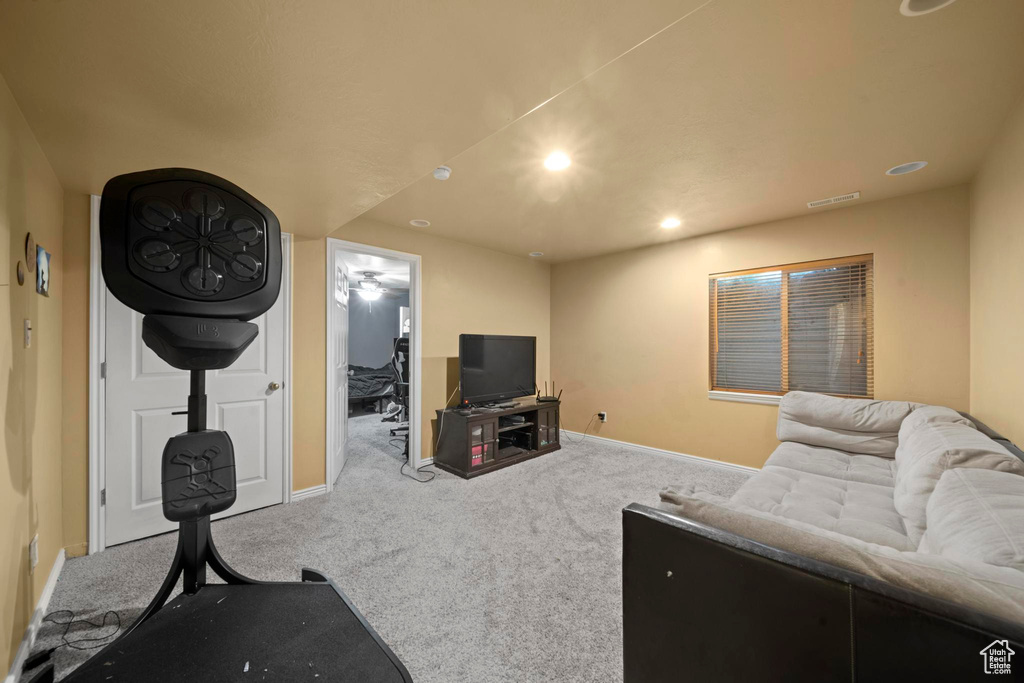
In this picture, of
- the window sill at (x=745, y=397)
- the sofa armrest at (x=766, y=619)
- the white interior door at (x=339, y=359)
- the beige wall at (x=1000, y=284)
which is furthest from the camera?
the window sill at (x=745, y=397)

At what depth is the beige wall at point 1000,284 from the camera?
5.95ft

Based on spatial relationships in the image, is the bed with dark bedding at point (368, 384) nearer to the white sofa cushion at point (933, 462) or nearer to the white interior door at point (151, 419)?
the white interior door at point (151, 419)

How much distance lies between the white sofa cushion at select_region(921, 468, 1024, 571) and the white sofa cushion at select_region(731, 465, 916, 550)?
29 centimetres

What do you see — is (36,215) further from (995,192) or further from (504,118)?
(995,192)

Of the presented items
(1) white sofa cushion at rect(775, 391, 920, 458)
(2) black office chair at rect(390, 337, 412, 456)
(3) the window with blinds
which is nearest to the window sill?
(3) the window with blinds

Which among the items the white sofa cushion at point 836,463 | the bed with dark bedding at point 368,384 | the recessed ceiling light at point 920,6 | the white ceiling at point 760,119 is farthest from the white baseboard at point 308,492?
the recessed ceiling light at point 920,6

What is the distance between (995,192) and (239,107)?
3.65 meters

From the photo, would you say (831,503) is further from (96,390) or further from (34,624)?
(96,390)

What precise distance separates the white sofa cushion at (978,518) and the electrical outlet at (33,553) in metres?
3.02

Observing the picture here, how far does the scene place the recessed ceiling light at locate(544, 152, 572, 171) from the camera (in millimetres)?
2236

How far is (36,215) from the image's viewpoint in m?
1.68

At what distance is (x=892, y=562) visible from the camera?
80 centimetres

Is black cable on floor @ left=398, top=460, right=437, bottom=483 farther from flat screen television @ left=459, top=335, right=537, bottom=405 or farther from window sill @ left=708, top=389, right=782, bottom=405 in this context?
window sill @ left=708, top=389, right=782, bottom=405

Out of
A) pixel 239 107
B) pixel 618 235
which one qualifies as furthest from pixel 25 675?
pixel 618 235
